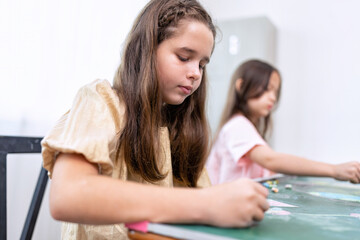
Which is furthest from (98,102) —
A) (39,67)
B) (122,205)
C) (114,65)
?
(114,65)

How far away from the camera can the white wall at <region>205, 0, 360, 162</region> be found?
171cm

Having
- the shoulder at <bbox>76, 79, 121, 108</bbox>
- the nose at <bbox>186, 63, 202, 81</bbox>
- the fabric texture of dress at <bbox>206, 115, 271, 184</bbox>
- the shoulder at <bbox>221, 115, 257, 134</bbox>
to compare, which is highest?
the nose at <bbox>186, 63, 202, 81</bbox>

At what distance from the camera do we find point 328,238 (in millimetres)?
360

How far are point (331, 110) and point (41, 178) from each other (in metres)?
1.54

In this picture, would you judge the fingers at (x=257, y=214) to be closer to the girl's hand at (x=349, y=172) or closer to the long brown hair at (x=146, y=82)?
the long brown hair at (x=146, y=82)

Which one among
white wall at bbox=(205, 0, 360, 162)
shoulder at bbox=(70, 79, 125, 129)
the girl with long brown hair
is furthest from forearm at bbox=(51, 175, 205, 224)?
white wall at bbox=(205, 0, 360, 162)

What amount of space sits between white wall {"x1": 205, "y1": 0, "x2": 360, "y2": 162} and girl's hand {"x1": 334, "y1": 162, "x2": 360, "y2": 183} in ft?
2.85

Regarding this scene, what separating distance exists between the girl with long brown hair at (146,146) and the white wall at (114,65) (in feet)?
1.55

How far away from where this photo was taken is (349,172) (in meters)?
0.90

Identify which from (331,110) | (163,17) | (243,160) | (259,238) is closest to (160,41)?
(163,17)

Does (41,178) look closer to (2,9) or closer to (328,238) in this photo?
(2,9)

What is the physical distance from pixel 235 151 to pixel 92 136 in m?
0.75

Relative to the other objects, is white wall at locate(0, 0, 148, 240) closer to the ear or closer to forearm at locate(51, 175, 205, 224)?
the ear

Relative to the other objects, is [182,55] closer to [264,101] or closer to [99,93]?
[99,93]
